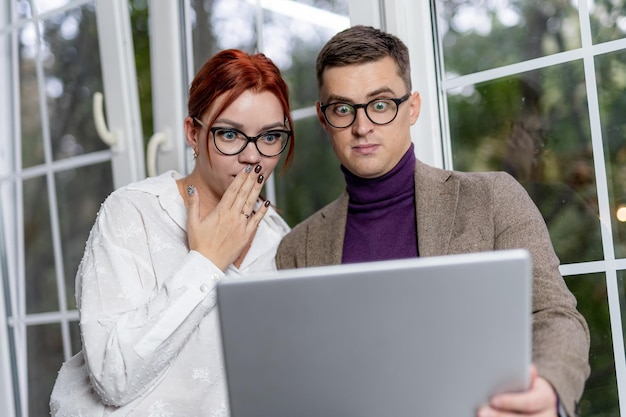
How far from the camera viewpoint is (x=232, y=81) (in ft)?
5.69

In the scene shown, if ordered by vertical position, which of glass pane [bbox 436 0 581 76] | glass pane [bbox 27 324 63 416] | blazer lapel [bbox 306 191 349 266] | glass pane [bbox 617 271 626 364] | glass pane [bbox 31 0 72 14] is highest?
glass pane [bbox 31 0 72 14]

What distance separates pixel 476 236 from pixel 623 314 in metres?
0.36

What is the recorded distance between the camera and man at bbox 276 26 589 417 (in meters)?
1.57

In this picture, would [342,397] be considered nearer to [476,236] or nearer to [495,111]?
[476,236]

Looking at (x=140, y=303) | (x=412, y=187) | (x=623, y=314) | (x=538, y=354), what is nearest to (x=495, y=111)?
(x=412, y=187)

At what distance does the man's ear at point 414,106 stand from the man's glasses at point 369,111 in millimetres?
73

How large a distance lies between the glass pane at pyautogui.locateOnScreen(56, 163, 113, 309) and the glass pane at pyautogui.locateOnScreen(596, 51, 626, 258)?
170cm

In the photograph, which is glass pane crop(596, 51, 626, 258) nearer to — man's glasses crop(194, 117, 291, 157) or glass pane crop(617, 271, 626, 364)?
glass pane crop(617, 271, 626, 364)

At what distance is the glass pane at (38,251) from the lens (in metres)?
2.89

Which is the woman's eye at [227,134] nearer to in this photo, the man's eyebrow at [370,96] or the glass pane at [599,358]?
the man's eyebrow at [370,96]

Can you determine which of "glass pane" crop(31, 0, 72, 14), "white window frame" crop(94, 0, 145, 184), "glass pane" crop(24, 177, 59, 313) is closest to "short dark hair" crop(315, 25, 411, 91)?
"white window frame" crop(94, 0, 145, 184)

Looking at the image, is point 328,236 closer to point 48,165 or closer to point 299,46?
point 299,46

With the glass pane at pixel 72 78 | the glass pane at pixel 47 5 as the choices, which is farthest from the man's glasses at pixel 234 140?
the glass pane at pixel 47 5

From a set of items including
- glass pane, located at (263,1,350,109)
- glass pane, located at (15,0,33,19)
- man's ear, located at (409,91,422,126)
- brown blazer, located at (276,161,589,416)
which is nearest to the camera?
brown blazer, located at (276,161,589,416)
